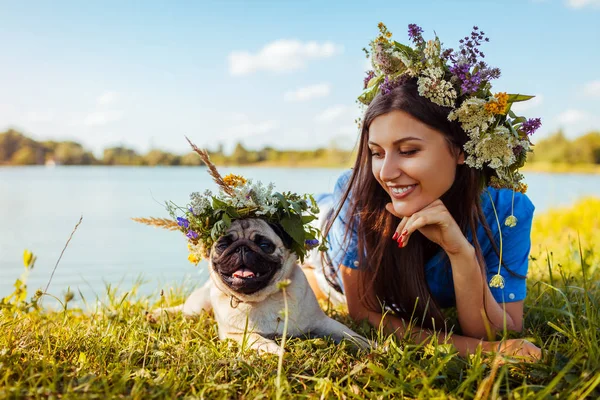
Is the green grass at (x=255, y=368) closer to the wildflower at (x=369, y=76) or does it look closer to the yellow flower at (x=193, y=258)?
the yellow flower at (x=193, y=258)

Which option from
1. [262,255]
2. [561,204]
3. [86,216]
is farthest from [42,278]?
[561,204]

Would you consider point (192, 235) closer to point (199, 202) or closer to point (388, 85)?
point (199, 202)

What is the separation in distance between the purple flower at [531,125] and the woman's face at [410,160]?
451 millimetres

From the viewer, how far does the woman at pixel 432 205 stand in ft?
8.27

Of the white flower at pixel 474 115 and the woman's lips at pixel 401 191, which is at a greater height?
the white flower at pixel 474 115

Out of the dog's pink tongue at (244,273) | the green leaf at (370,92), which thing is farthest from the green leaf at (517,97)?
the dog's pink tongue at (244,273)

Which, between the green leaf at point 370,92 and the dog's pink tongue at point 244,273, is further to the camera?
the green leaf at point 370,92

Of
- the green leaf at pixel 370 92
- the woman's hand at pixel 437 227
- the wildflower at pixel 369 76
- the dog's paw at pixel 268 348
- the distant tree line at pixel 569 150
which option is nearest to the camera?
the dog's paw at pixel 268 348

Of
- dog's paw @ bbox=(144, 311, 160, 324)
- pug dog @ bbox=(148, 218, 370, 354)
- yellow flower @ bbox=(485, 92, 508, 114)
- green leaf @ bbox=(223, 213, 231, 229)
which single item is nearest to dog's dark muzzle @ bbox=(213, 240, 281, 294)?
pug dog @ bbox=(148, 218, 370, 354)

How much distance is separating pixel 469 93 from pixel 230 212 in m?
1.40

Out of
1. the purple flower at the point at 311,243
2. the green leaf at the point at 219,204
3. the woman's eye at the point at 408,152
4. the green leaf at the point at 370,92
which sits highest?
the green leaf at the point at 370,92

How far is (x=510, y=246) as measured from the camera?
9.75 feet

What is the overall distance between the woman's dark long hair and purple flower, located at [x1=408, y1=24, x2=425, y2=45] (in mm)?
234

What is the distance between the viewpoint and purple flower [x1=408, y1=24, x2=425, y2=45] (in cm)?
269
